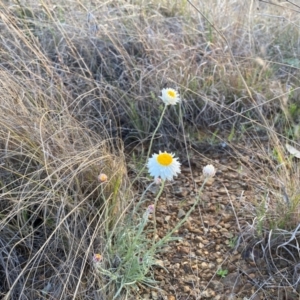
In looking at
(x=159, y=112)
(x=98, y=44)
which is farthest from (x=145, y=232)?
(x=98, y=44)

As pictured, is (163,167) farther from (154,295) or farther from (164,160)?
(154,295)

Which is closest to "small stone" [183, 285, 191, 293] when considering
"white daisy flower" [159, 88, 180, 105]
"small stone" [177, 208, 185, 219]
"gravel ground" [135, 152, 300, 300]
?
"gravel ground" [135, 152, 300, 300]

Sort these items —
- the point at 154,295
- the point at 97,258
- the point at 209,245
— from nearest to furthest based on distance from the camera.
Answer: the point at 97,258, the point at 154,295, the point at 209,245

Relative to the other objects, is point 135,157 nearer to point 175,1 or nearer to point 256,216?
point 256,216

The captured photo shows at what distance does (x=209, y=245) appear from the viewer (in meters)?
1.29

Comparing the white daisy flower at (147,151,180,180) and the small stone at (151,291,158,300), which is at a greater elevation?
the white daisy flower at (147,151,180,180)

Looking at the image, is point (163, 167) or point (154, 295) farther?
point (154, 295)

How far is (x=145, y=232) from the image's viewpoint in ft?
4.14

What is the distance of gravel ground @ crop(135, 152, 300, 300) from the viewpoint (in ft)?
3.84

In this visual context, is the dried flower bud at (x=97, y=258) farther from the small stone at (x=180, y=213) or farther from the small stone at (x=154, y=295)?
the small stone at (x=180, y=213)

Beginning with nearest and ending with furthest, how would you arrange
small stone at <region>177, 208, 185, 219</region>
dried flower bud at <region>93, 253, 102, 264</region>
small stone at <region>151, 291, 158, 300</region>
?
dried flower bud at <region>93, 253, 102, 264</region> < small stone at <region>151, 291, 158, 300</region> < small stone at <region>177, 208, 185, 219</region>

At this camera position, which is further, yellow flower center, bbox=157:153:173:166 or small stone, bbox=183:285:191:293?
small stone, bbox=183:285:191:293

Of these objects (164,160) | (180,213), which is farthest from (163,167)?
(180,213)

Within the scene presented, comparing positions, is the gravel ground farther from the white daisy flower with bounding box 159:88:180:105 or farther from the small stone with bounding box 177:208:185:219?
the white daisy flower with bounding box 159:88:180:105
